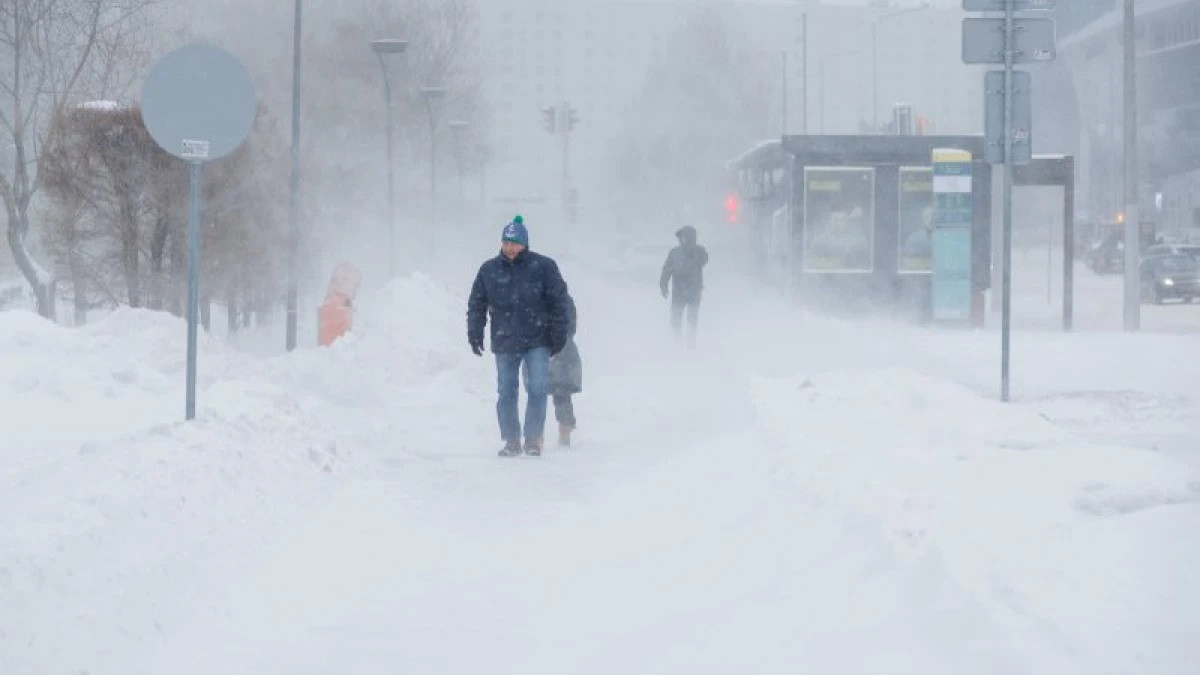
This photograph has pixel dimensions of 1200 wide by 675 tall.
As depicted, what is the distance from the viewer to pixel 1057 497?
820 centimetres

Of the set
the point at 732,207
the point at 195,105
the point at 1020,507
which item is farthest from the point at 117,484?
the point at 732,207

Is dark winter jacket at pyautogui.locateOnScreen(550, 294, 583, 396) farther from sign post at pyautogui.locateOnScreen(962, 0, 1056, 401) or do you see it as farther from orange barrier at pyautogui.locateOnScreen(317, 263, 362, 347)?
orange barrier at pyautogui.locateOnScreen(317, 263, 362, 347)

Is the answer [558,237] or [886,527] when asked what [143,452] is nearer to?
[886,527]

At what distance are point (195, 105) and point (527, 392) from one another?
333cm

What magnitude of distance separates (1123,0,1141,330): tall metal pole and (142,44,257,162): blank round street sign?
2153 cm

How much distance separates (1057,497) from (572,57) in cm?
15816

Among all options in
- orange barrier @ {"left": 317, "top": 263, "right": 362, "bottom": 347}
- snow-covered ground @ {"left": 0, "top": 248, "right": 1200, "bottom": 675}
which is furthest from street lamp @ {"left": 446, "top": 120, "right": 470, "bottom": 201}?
snow-covered ground @ {"left": 0, "top": 248, "right": 1200, "bottom": 675}

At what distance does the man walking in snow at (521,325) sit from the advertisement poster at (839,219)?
1769cm

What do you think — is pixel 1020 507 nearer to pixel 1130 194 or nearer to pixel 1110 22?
pixel 1130 194

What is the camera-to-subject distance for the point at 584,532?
30.2 ft

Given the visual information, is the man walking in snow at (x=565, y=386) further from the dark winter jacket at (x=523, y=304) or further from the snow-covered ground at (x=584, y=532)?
the dark winter jacket at (x=523, y=304)

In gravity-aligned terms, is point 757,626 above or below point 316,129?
below

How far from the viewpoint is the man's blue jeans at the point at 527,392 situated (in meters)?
12.5

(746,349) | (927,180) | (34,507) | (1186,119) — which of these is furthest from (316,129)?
(1186,119)
